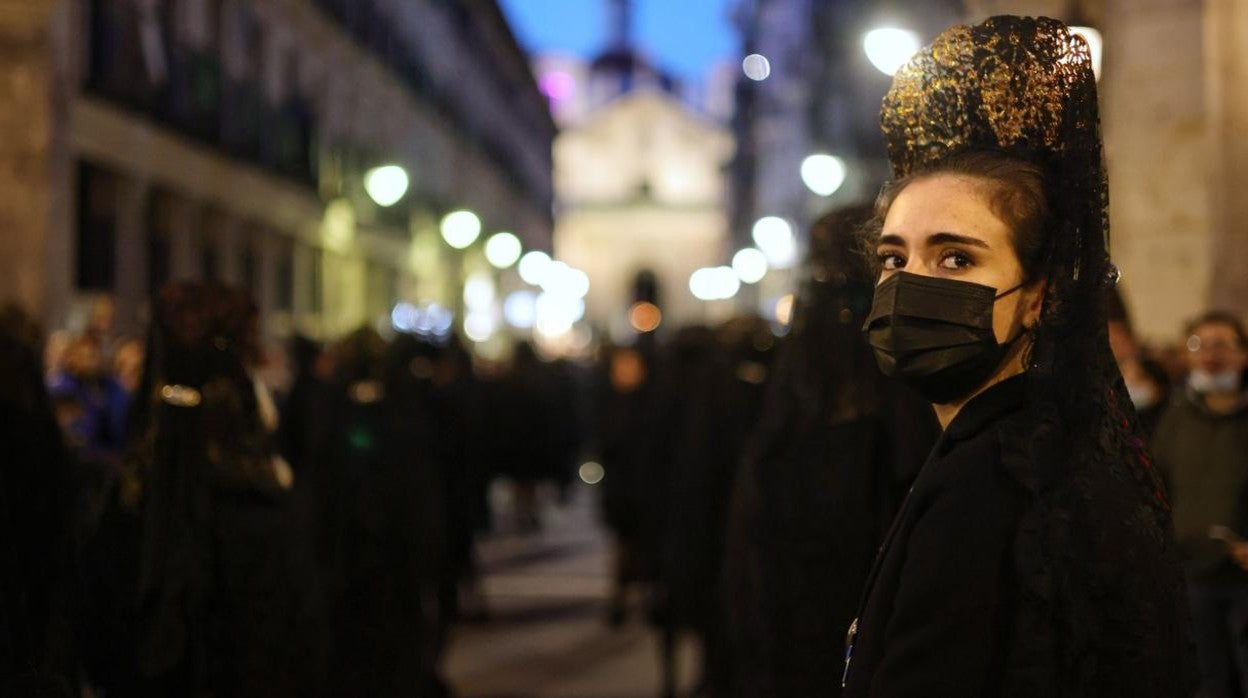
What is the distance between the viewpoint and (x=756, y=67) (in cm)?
7919

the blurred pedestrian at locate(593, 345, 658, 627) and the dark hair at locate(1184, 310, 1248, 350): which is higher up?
the dark hair at locate(1184, 310, 1248, 350)

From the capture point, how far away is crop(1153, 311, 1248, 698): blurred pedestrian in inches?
255

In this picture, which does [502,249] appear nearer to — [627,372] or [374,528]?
[627,372]

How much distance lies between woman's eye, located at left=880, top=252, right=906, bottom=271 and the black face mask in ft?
0.15

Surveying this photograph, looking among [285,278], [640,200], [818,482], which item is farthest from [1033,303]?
[640,200]

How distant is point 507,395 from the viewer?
1859cm

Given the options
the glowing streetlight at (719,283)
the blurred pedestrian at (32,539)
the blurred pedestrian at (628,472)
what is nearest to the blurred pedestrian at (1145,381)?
the blurred pedestrian at (32,539)

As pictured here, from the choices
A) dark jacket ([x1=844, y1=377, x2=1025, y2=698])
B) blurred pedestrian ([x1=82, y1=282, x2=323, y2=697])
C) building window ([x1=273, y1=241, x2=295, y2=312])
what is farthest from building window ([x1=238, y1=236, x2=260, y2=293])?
dark jacket ([x1=844, y1=377, x2=1025, y2=698])

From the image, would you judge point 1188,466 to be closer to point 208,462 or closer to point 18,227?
point 208,462

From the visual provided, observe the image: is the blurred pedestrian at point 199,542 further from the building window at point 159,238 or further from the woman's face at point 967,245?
the building window at point 159,238

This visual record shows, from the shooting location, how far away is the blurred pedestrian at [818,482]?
5109mm

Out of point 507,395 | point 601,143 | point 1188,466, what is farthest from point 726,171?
point 1188,466

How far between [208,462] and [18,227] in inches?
349

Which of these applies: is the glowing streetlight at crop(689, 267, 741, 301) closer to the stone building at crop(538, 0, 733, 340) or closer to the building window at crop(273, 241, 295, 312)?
the building window at crop(273, 241, 295, 312)
